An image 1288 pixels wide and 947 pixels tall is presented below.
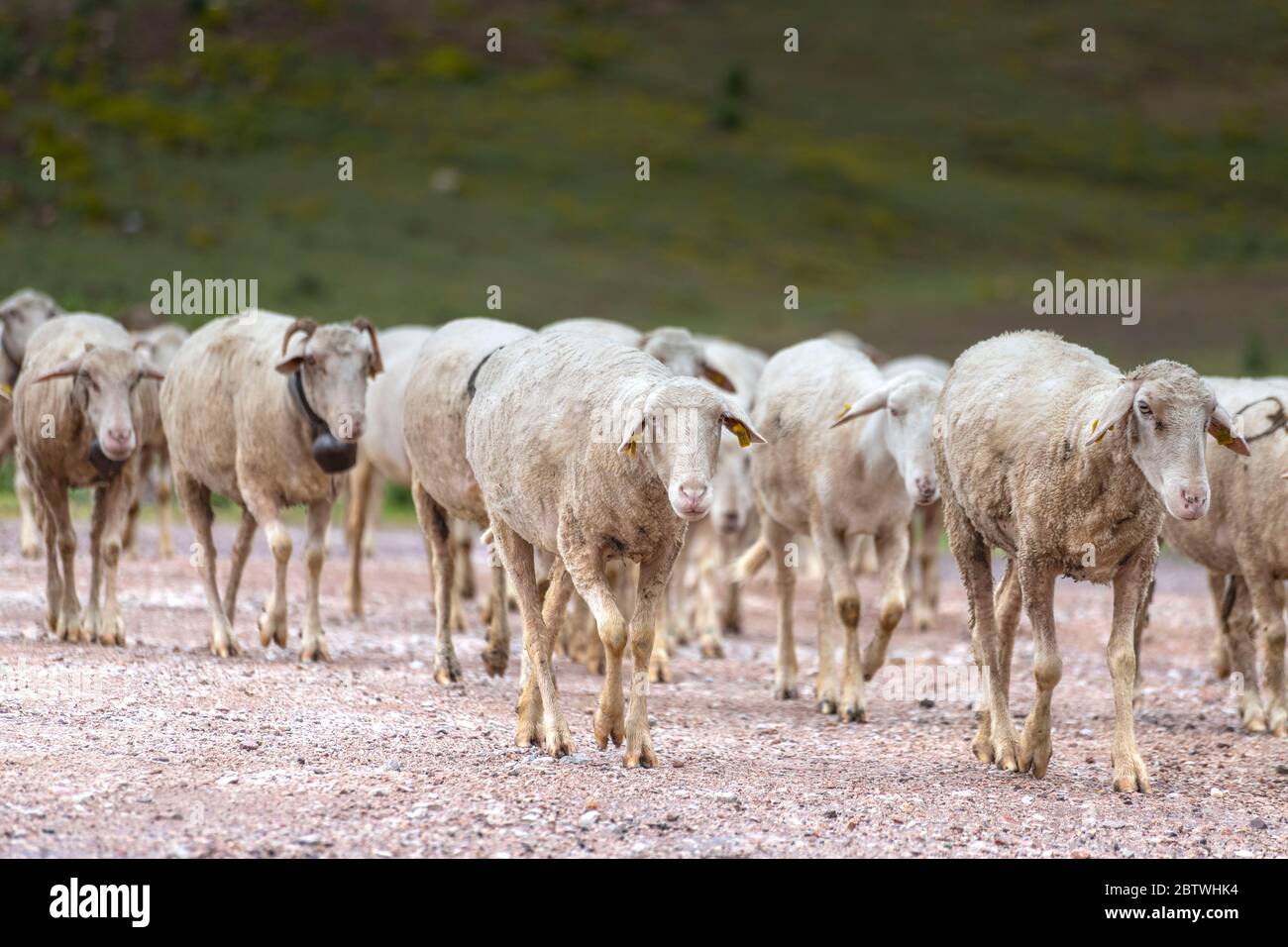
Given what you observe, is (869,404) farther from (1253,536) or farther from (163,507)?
(163,507)

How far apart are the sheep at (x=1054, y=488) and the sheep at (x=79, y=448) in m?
5.45

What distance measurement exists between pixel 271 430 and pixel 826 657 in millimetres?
3927

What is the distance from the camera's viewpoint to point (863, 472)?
11.1m

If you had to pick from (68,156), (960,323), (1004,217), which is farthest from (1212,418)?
(1004,217)

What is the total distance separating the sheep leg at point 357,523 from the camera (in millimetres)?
14711

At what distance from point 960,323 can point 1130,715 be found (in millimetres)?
43688

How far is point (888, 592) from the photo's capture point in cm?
1097

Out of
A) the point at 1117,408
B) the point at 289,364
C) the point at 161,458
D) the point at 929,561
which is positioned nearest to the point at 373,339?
the point at 289,364

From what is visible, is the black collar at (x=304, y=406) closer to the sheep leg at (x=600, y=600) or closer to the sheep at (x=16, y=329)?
the sheep leg at (x=600, y=600)

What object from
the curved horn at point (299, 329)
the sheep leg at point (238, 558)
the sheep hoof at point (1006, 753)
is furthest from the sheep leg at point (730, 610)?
the sheep hoof at point (1006, 753)

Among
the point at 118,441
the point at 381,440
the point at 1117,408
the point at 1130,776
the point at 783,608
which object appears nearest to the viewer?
the point at 1117,408

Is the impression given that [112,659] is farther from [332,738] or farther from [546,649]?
[546,649]
